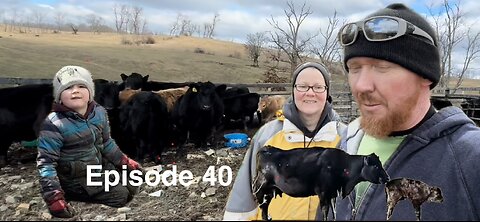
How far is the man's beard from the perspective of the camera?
156 centimetres

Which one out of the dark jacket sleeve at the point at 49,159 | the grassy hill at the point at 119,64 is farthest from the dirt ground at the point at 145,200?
the grassy hill at the point at 119,64

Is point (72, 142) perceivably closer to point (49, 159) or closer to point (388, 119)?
point (49, 159)

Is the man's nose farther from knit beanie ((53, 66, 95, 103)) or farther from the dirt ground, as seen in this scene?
the dirt ground

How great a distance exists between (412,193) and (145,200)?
4677 millimetres

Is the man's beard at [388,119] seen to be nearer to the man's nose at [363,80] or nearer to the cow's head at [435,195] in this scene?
the man's nose at [363,80]

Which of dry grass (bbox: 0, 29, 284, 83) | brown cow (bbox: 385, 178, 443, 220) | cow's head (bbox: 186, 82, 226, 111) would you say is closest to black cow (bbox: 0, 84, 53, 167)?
cow's head (bbox: 186, 82, 226, 111)

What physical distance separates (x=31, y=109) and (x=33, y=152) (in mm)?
1275

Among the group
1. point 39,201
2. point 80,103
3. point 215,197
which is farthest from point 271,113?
point 80,103

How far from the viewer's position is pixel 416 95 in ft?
5.23

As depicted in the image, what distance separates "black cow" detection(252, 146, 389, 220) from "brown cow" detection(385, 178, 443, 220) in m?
0.05

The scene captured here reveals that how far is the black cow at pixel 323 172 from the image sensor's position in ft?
4.99

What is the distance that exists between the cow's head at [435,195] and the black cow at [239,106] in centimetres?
1168

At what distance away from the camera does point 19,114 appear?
802cm

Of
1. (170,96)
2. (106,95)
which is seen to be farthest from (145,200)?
(170,96)
